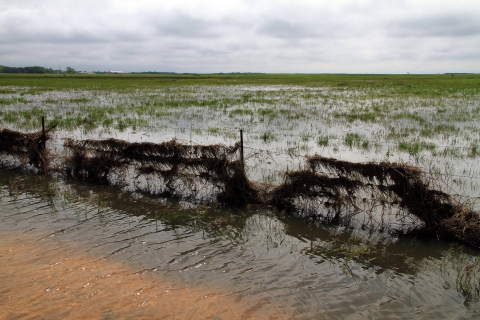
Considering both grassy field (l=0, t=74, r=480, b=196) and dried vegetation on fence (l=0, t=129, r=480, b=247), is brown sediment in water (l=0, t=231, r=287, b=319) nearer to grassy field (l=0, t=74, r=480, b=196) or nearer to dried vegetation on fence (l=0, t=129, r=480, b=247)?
dried vegetation on fence (l=0, t=129, r=480, b=247)

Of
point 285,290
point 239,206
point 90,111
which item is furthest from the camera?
point 90,111

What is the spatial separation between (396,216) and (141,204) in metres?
4.89

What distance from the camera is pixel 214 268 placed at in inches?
201

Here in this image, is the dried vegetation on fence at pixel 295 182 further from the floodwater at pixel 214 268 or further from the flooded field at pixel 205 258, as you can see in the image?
the floodwater at pixel 214 268

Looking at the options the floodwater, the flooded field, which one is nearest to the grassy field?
the flooded field

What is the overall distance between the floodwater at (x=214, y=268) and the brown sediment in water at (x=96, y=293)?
13 mm

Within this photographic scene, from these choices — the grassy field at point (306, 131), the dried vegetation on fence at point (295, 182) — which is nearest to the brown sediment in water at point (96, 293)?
the dried vegetation on fence at point (295, 182)

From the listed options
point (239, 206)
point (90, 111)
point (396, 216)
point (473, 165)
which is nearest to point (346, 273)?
point (396, 216)

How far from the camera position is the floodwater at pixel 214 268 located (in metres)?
4.22

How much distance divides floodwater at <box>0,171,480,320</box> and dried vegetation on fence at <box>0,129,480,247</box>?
14.7 inches

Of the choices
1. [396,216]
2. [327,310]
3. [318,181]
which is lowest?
[327,310]

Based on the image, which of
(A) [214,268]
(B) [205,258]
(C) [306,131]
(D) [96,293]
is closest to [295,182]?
(B) [205,258]

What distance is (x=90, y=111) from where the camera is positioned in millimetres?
21859

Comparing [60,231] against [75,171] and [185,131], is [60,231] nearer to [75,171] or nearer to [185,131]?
[75,171]
